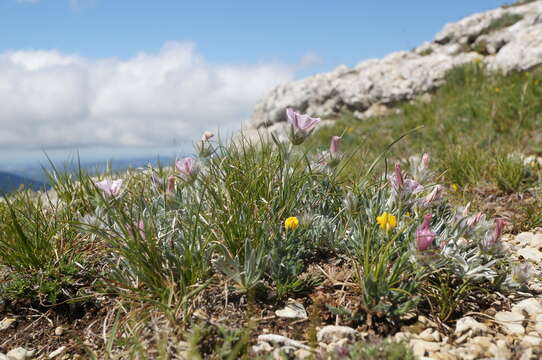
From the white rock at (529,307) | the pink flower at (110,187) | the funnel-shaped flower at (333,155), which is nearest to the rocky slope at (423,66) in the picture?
the funnel-shaped flower at (333,155)

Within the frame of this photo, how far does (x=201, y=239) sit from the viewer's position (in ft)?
7.48

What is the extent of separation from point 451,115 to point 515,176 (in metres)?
3.69

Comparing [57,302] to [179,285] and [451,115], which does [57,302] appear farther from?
[451,115]

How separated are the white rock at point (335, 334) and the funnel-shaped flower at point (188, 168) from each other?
120cm

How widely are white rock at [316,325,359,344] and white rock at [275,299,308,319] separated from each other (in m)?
0.16

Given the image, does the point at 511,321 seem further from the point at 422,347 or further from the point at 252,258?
the point at 252,258

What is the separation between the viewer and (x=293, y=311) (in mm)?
2049

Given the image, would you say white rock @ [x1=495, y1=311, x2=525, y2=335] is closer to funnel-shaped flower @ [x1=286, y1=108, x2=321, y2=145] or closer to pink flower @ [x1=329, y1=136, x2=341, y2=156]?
pink flower @ [x1=329, y1=136, x2=341, y2=156]

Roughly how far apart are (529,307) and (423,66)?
1089 cm

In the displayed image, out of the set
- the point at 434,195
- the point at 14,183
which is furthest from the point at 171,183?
the point at 14,183

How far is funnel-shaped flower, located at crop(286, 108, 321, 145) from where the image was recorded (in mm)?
2338

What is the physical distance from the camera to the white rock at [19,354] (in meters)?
2.07

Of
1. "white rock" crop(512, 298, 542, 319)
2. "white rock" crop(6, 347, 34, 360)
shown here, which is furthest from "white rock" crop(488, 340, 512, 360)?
"white rock" crop(6, 347, 34, 360)

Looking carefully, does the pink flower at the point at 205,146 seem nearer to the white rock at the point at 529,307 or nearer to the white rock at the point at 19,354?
the white rock at the point at 19,354
